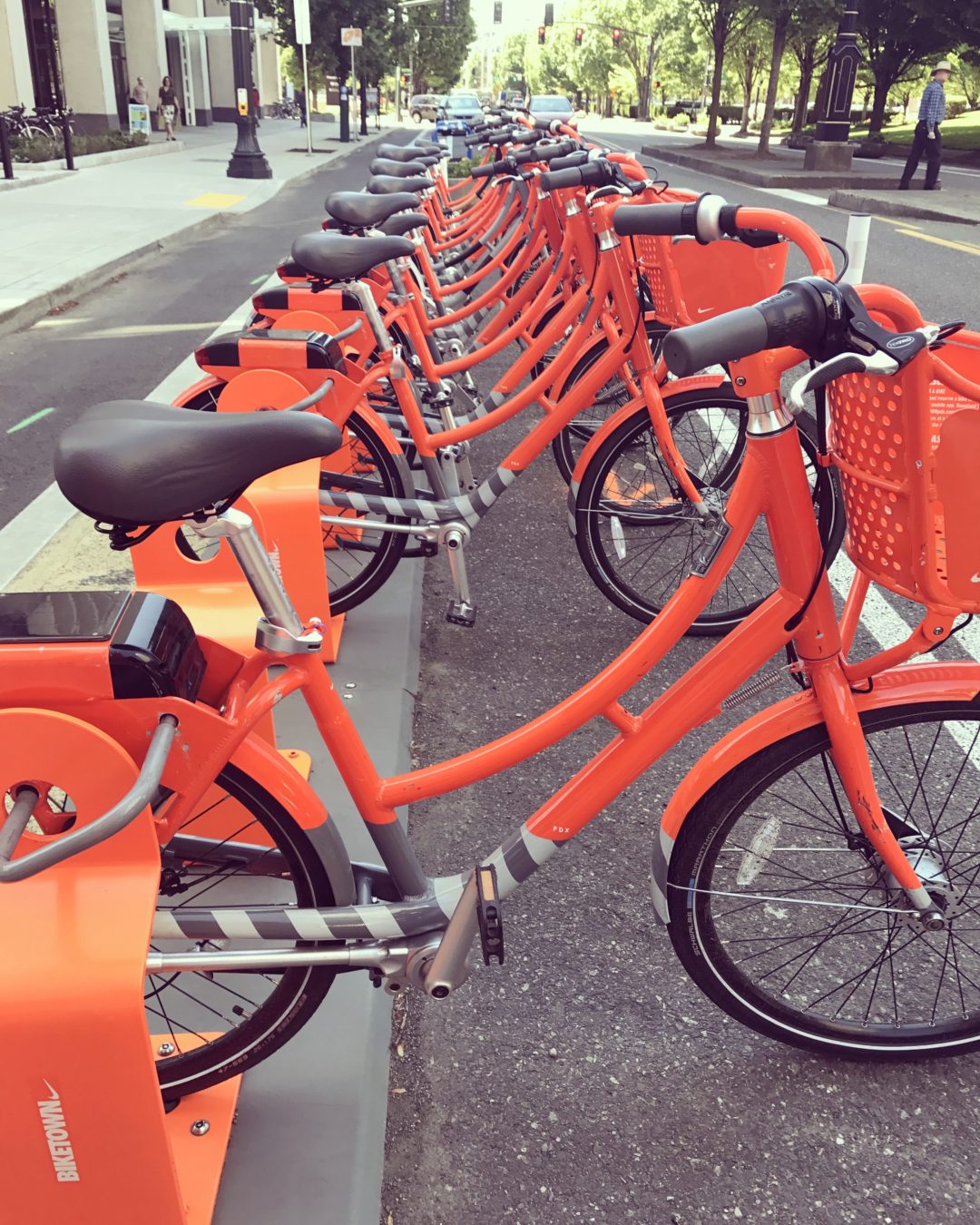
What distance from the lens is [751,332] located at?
1.39 meters

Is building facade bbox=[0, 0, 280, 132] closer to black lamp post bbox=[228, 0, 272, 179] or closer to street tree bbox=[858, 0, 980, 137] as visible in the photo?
black lamp post bbox=[228, 0, 272, 179]

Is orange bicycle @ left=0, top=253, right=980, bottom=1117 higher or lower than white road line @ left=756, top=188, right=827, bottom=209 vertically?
higher

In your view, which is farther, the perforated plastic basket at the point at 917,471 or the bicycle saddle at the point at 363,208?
the bicycle saddle at the point at 363,208

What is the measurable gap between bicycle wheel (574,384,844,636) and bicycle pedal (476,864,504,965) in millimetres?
1886

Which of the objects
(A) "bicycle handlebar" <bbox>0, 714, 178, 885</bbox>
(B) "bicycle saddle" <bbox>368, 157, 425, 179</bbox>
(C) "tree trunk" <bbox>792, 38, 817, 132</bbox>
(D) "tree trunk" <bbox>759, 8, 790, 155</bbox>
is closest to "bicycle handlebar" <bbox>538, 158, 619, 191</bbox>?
(A) "bicycle handlebar" <bbox>0, 714, 178, 885</bbox>

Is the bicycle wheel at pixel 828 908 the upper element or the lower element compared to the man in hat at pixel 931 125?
lower

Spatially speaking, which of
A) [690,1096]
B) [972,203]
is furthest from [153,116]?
[690,1096]

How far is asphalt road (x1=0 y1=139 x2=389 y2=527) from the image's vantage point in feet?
18.6

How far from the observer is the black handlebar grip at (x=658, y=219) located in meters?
2.09

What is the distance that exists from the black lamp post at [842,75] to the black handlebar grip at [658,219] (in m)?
23.4

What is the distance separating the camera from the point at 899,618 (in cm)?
396

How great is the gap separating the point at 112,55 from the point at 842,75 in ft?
66.9

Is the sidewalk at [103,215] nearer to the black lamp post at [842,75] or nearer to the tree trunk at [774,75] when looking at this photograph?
the black lamp post at [842,75]

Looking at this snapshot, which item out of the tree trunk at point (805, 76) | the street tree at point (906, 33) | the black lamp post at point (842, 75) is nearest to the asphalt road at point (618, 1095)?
the black lamp post at point (842, 75)
